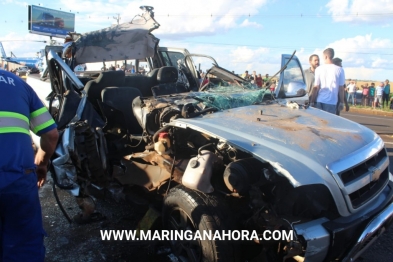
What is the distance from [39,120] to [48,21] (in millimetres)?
41486

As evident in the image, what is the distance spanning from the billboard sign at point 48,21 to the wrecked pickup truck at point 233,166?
38607mm

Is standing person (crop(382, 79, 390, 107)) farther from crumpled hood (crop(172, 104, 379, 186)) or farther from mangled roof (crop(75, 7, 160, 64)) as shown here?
crumpled hood (crop(172, 104, 379, 186))

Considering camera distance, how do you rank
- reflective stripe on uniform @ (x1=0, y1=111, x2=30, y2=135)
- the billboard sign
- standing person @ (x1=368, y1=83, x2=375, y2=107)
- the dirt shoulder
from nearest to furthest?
reflective stripe on uniform @ (x1=0, y1=111, x2=30, y2=135) < the dirt shoulder < standing person @ (x1=368, y1=83, x2=375, y2=107) < the billboard sign

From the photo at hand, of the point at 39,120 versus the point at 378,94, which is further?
the point at 378,94

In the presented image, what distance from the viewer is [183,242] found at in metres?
2.57

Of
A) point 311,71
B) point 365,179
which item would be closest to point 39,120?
point 365,179

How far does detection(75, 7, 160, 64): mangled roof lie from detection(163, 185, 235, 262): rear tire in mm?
2731

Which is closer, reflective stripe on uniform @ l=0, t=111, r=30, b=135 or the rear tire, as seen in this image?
reflective stripe on uniform @ l=0, t=111, r=30, b=135

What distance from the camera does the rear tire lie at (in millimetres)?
2295

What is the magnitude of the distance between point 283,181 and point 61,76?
2671mm

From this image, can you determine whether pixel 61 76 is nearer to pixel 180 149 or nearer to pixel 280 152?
pixel 180 149

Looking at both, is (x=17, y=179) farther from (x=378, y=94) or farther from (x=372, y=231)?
(x=378, y=94)

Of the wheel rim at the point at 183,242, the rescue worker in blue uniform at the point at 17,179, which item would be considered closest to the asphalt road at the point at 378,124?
the wheel rim at the point at 183,242

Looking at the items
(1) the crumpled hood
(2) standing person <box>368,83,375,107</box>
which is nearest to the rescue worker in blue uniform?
(1) the crumpled hood
